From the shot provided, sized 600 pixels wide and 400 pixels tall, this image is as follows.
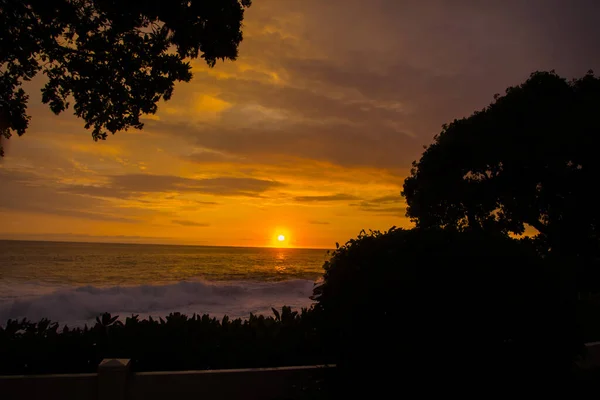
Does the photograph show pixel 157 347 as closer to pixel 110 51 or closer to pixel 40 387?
pixel 40 387

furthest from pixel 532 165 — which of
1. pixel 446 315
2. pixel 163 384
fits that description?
pixel 163 384

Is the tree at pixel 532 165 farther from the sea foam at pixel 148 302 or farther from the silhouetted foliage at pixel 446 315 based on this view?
the silhouetted foliage at pixel 446 315

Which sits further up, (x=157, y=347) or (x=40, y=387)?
(x=157, y=347)

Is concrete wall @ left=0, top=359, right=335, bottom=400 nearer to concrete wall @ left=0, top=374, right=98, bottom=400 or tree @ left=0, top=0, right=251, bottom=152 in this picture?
concrete wall @ left=0, top=374, right=98, bottom=400

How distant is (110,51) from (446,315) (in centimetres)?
724

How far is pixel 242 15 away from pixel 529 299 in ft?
21.8

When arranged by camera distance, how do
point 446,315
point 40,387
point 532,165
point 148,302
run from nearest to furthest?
point 446,315 < point 40,387 < point 532,165 < point 148,302

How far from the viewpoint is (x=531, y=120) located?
997 inches

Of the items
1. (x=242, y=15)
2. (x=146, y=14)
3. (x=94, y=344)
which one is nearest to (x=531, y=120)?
(x=242, y=15)

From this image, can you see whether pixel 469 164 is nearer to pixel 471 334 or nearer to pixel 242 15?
pixel 242 15

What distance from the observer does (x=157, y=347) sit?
6.50 metres

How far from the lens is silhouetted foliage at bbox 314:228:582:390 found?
471 cm

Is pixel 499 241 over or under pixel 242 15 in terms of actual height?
under

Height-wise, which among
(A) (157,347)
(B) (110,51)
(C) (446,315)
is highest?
(B) (110,51)
